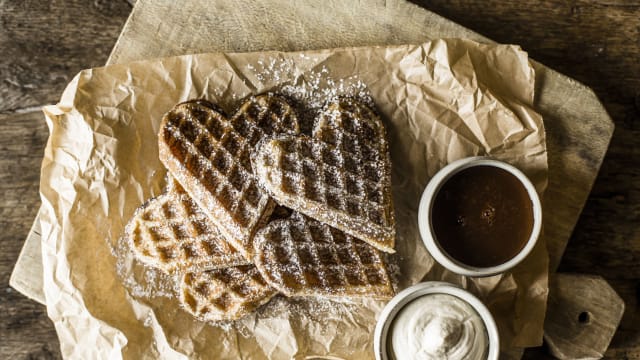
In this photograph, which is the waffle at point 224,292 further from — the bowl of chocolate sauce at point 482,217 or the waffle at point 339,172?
the bowl of chocolate sauce at point 482,217

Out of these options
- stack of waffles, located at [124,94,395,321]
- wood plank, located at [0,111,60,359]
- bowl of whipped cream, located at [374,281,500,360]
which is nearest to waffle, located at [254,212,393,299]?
stack of waffles, located at [124,94,395,321]

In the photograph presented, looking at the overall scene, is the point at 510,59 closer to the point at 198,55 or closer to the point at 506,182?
the point at 506,182

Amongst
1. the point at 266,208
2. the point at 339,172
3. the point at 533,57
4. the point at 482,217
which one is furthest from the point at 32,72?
the point at 533,57

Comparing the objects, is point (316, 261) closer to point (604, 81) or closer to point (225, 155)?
point (225, 155)

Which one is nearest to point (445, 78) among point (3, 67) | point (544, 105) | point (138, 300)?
point (544, 105)

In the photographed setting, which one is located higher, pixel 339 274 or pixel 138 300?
pixel 339 274

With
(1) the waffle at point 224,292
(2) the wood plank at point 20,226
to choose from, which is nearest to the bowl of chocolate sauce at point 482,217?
(1) the waffle at point 224,292
